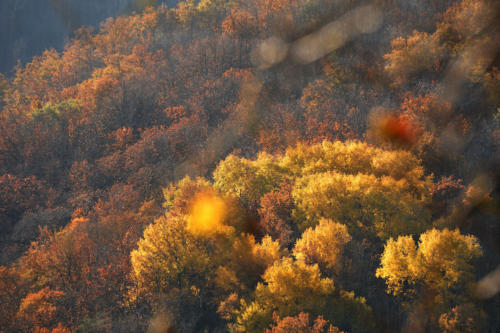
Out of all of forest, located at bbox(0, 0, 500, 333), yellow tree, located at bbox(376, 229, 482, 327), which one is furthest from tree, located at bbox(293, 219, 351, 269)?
yellow tree, located at bbox(376, 229, 482, 327)

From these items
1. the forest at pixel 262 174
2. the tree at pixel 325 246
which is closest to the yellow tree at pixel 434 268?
the forest at pixel 262 174

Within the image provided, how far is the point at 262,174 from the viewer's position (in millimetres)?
48250

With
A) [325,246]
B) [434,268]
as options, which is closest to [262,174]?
[325,246]

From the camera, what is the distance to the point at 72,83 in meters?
113

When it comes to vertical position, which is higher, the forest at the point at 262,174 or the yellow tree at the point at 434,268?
the forest at the point at 262,174

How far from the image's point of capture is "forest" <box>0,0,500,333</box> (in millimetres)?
31844

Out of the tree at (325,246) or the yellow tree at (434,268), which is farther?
the tree at (325,246)

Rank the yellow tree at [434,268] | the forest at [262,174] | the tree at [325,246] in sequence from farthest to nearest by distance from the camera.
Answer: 1. the tree at [325,246]
2. the forest at [262,174]
3. the yellow tree at [434,268]

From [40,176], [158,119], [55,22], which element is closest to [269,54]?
[158,119]

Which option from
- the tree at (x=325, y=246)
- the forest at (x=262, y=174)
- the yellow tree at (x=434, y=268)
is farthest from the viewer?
the tree at (x=325, y=246)

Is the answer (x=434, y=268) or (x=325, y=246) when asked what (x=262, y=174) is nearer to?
(x=325, y=246)

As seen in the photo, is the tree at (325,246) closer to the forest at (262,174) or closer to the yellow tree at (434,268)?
the forest at (262,174)

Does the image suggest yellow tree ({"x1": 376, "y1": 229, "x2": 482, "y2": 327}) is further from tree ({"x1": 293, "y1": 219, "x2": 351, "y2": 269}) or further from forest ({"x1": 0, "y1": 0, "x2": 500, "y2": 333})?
tree ({"x1": 293, "y1": 219, "x2": 351, "y2": 269})

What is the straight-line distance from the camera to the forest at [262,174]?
31844mm
